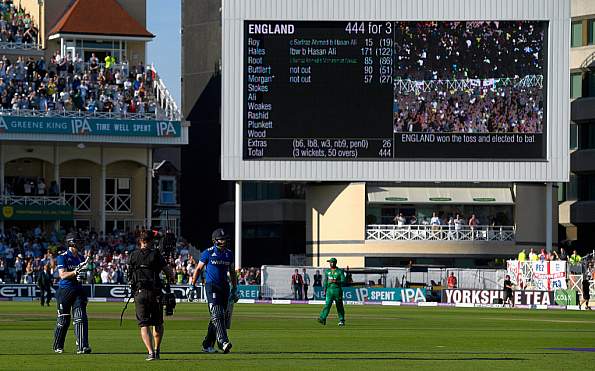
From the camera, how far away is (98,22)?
8625cm

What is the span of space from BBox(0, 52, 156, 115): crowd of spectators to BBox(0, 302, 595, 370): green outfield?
1338 inches

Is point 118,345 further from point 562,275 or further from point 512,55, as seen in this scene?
point 512,55

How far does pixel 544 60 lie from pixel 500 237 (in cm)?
1002

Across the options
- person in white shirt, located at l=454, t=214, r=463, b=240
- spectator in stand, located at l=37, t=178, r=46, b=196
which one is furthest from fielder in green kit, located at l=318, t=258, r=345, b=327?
spectator in stand, located at l=37, t=178, r=46, b=196

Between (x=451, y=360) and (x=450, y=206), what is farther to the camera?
(x=450, y=206)

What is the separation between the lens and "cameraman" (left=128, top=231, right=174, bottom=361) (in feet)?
72.1

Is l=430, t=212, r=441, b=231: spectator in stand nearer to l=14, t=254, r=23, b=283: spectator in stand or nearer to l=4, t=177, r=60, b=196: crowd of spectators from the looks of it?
l=14, t=254, r=23, b=283: spectator in stand

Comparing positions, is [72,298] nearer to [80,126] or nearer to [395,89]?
[395,89]

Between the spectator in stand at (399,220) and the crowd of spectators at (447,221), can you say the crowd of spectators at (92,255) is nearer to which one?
the spectator in stand at (399,220)

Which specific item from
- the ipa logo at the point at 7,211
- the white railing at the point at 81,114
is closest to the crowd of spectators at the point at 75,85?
the white railing at the point at 81,114

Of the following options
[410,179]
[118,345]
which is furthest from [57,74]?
[118,345]

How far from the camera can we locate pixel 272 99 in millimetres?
65562

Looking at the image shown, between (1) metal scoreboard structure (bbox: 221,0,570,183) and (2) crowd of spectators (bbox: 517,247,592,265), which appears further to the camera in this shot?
(1) metal scoreboard structure (bbox: 221,0,570,183)

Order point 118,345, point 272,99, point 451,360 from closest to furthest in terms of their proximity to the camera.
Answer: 1. point 451,360
2. point 118,345
3. point 272,99
